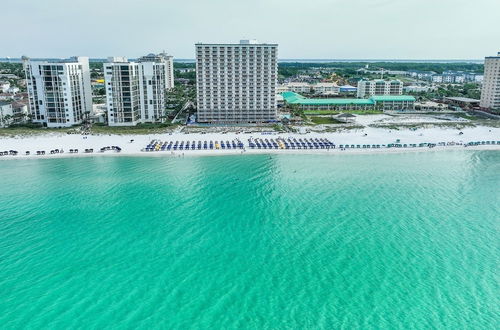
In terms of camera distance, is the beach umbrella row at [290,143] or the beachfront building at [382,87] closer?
the beach umbrella row at [290,143]

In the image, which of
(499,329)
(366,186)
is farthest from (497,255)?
(366,186)

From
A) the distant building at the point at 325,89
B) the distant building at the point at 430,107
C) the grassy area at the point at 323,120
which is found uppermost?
the distant building at the point at 325,89

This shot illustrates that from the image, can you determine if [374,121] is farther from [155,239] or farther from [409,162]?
[155,239]

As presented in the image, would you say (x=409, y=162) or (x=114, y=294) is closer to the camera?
(x=114, y=294)

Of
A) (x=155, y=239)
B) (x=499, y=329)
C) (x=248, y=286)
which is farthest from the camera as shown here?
(x=155, y=239)

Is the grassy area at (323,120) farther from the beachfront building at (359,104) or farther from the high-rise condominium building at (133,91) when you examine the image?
the high-rise condominium building at (133,91)

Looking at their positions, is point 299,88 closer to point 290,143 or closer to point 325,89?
point 325,89

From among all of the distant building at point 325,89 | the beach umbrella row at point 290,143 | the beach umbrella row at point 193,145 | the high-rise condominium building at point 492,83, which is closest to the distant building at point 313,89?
the distant building at point 325,89

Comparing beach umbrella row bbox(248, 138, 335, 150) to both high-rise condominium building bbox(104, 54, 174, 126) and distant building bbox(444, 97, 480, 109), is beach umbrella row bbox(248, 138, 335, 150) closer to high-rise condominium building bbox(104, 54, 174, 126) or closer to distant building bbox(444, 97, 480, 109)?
high-rise condominium building bbox(104, 54, 174, 126)
